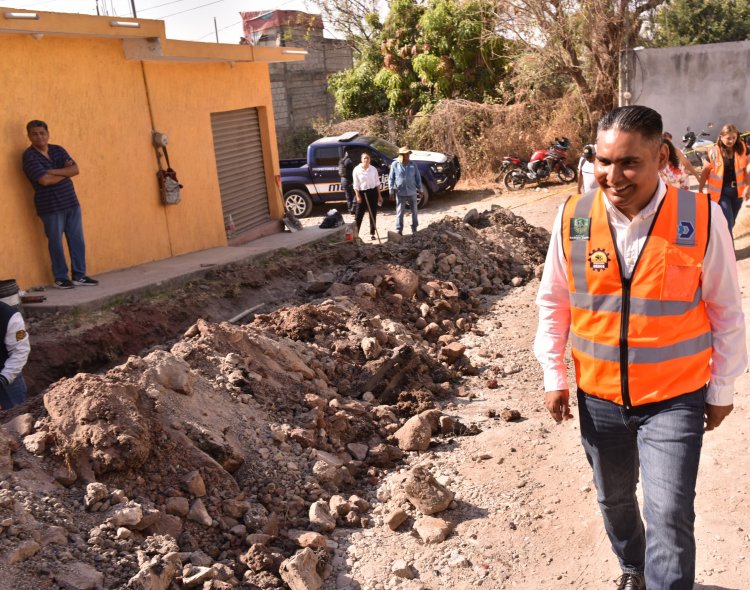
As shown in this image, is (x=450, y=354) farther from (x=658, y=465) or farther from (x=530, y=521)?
(x=658, y=465)

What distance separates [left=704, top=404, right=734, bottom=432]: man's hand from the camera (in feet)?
9.59

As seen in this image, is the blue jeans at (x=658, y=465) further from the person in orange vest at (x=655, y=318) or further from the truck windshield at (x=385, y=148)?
the truck windshield at (x=385, y=148)

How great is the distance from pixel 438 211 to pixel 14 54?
11.9 m

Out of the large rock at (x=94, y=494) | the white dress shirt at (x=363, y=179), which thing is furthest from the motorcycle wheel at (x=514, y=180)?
the large rock at (x=94, y=494)

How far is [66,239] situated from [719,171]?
7602 millimetres

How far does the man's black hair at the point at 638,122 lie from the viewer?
114 inches

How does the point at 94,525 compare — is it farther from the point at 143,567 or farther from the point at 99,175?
the point at 99,175

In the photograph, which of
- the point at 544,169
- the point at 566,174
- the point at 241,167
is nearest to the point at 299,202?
the point at 241,167

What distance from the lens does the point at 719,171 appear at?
923cm

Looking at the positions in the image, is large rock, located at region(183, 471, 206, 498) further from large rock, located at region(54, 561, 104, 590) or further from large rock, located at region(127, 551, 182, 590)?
large rock, located at region(54, 561, 104, 590)

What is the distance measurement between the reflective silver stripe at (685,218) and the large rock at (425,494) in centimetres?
248

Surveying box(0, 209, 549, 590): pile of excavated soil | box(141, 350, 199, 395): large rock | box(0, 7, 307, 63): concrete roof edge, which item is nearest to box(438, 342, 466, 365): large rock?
box(0, 209, 549, 590): pile of excavated soil

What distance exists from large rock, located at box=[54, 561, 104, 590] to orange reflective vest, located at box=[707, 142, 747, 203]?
7.95 meters

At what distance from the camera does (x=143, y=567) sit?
375cm
